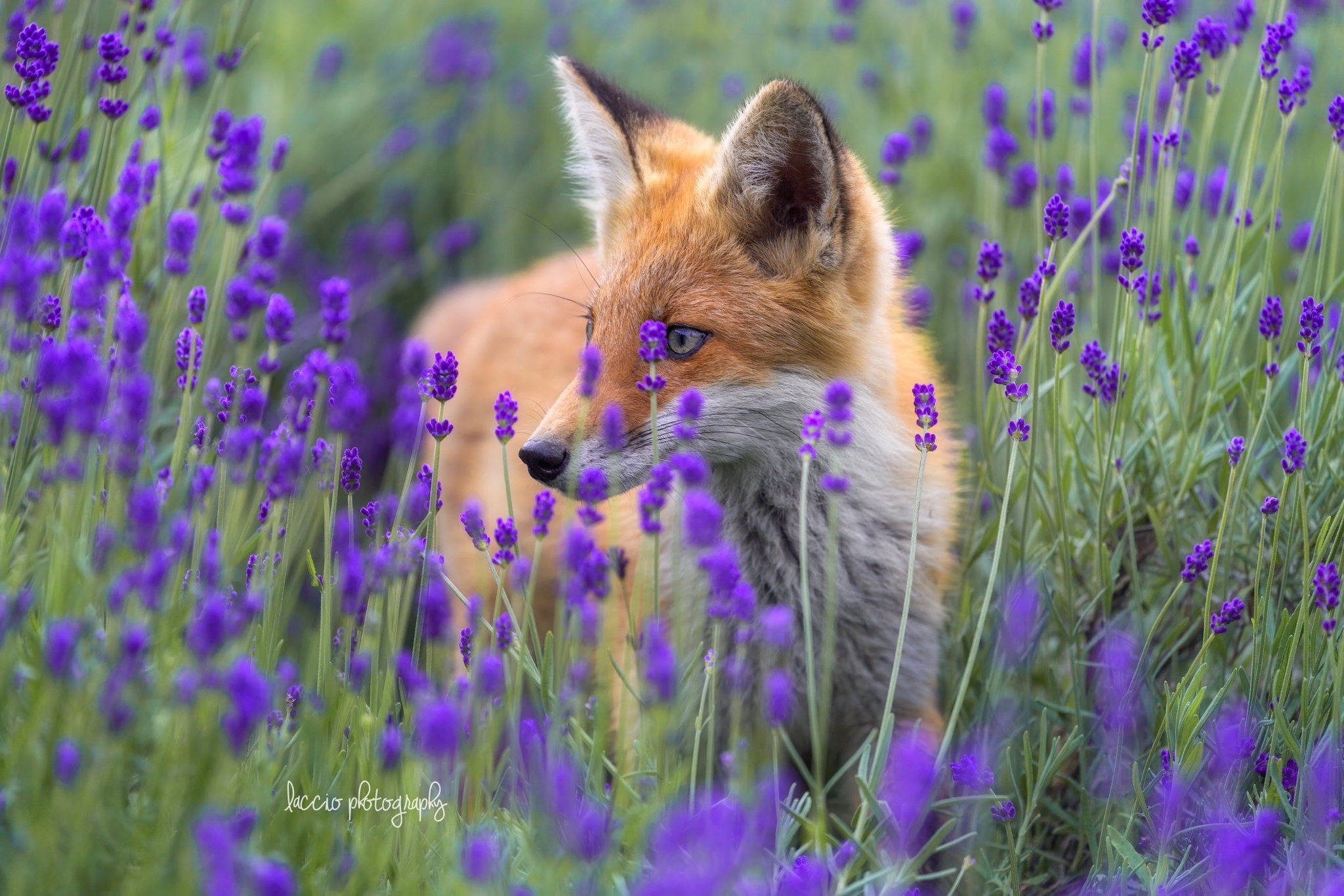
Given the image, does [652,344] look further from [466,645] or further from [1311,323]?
[1311,323]

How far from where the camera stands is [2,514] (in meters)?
1.85

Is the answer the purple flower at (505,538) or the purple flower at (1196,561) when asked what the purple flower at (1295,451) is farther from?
the purple flower at (505,538)

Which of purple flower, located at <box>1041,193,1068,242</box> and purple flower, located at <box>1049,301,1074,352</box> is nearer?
purple flower, located at <box>1049,301,1074,352</box>

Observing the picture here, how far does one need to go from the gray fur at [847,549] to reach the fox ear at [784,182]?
0.31m

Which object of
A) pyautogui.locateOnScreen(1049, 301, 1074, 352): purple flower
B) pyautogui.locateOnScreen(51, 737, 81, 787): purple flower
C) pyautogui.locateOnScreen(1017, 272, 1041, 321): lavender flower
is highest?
pyautogui.locateOnScreen(1017, 272, 1041, 321): lavender flower

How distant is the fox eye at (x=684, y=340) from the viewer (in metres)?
2.58

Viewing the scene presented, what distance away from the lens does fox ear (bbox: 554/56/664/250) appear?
10.2 ft

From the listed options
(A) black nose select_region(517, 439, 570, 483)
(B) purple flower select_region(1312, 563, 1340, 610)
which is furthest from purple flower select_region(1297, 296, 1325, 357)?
(A) black nose select_region(517, 439, 570, 483)

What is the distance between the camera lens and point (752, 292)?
2.67 meters

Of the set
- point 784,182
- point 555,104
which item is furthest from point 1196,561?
point 555,104

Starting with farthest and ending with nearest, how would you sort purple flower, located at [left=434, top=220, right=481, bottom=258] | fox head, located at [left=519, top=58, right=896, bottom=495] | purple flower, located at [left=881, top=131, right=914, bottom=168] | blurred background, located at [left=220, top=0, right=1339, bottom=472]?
purple flower, located at [left=434, top=220, right=481, bottom=258] → blurred background, located at [left=220, top=0, right=1339, bottom=472] → purple flower, located at [left=881, top=131, right=914, bottom=168] → fox head, located at [left=519, top=58, right=896, bottom=495]

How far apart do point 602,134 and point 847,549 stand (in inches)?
54.7

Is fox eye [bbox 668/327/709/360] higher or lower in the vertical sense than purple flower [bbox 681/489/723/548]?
higher

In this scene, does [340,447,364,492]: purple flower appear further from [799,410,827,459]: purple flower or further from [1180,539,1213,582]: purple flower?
Result: [1180,539,1213,582]: purple flower
